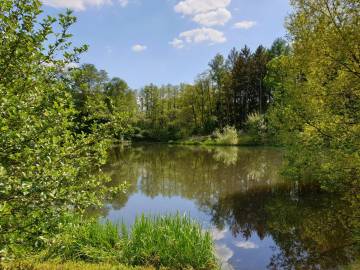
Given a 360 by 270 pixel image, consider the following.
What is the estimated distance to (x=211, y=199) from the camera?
60.8ft

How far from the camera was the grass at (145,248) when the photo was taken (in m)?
8.36

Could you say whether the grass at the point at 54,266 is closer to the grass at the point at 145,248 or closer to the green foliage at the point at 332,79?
the grass at the point at 145,248

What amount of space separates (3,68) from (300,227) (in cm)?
1221

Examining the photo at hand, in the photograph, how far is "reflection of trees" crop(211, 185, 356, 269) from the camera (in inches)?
391

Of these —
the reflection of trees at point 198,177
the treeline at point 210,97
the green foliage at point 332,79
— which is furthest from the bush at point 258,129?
the green foliage at point 332,79

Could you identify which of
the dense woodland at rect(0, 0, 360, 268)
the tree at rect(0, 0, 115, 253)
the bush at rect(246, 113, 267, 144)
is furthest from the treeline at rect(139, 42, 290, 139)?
the tree at rect(0, 0, 115, 253)

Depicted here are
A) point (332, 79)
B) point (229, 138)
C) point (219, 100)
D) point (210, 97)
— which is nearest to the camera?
point (332, 79)

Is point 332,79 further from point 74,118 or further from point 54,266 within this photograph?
point 54,266

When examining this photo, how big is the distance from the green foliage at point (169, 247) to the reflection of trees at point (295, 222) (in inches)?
99.6

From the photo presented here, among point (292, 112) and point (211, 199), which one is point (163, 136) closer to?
point (211, 199)

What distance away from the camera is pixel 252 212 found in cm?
1541

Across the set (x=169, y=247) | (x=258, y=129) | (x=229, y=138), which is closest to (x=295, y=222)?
(x=169, y=247)

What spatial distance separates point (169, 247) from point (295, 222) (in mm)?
7253

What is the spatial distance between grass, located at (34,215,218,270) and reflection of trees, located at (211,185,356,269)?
105 inches
